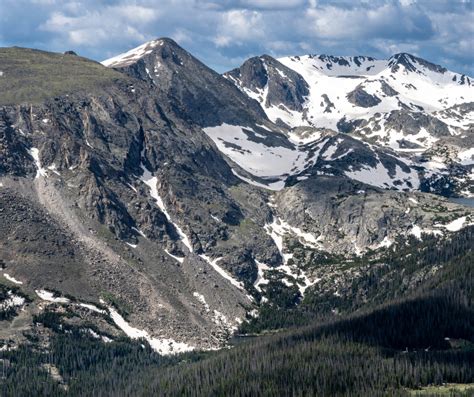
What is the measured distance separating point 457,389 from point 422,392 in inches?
357

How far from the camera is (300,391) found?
19850 centimetres

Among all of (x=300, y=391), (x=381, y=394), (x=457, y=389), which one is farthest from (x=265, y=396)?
(x=457, y=389)

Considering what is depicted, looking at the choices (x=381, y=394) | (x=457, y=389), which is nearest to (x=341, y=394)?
(x=381, y=394)

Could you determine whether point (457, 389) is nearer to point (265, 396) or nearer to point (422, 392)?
point (422, 392)

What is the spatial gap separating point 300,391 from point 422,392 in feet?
98.5

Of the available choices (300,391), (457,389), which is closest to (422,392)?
(457,389)

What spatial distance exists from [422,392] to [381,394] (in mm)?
11474

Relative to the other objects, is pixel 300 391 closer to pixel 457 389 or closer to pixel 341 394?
pixel 341 394

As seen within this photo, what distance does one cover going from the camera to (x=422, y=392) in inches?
7805

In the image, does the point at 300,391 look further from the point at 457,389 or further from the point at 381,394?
the point at 457,389

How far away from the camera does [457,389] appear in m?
200

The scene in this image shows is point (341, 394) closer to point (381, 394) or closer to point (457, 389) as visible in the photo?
point (381, 394)

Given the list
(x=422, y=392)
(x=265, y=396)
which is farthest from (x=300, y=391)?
(x=422, y=392)

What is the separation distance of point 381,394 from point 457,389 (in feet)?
66.9
